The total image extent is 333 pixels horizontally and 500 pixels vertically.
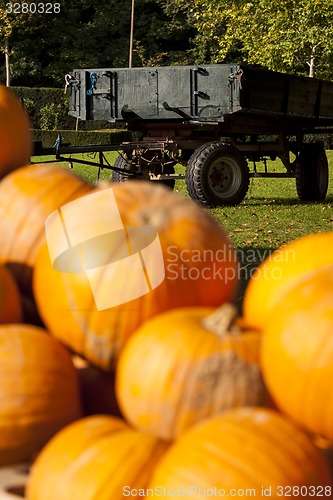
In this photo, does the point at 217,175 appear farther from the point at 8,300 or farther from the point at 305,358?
the point at 305,358

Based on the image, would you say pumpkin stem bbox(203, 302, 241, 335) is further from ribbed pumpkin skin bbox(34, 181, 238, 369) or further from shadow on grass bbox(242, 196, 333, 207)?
shadow on grass bbox(242, 196, 333, 207)

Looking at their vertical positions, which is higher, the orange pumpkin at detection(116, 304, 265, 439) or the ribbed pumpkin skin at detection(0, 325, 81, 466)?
the orange pumpkin at detection(116, 304, 265, 439)

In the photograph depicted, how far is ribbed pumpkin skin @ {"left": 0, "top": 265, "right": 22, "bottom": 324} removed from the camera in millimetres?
1815

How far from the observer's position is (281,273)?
1788mm

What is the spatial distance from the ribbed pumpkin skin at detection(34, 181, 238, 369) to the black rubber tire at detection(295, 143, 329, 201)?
12205 millimetres

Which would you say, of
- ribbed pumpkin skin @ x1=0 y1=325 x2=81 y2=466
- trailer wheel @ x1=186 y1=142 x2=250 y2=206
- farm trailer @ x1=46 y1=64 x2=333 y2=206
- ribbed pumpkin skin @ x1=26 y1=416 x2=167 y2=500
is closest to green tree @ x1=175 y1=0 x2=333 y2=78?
farm trailer @ x1=46 y1=64 x2=333 y2=206

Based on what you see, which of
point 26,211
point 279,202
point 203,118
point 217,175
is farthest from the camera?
point 279,202

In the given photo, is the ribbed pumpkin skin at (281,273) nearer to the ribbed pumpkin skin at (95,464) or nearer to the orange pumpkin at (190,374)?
the orange pumpkin at (190,374)

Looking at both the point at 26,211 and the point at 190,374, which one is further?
the point at 26,211

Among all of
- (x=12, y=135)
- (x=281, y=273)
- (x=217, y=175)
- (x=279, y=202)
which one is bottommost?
(x=279, y=202)

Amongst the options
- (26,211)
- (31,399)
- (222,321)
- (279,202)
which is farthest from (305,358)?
(279,202)

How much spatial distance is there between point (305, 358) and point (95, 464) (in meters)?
0.43

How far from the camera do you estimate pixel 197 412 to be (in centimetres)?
146

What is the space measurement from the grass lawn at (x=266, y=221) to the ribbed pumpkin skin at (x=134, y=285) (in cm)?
466
